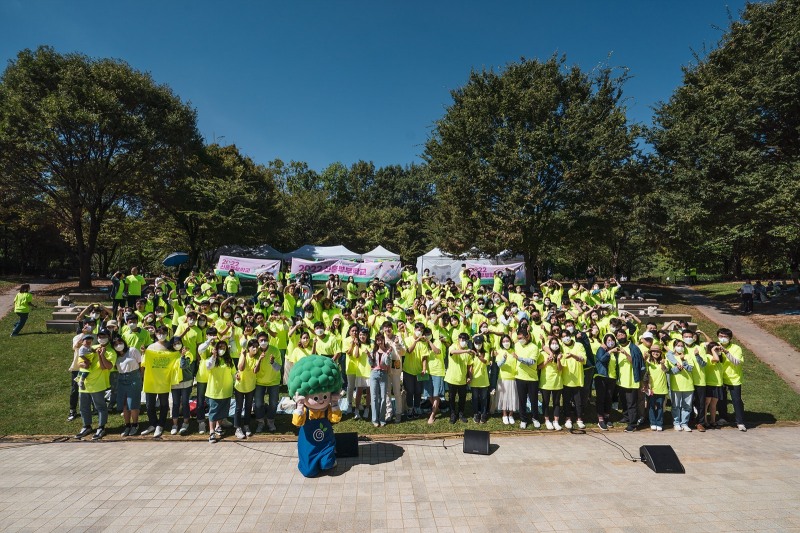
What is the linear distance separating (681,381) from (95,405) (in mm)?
10739

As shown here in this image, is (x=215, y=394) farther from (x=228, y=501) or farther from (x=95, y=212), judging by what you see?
(x=95, y=212)

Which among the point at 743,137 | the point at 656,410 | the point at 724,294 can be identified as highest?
the point at 743,137

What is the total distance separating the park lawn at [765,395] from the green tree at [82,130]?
25.9 m

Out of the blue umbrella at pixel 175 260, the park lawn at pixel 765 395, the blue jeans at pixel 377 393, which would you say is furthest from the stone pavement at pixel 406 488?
the blue umbrella at pixel 175 260

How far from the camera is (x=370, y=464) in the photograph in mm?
6461

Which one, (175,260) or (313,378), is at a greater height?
(175,260)

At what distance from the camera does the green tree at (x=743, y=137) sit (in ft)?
51.4

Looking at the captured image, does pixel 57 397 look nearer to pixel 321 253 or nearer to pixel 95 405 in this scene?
pixel 95 405

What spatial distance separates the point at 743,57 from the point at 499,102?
10.5 meters

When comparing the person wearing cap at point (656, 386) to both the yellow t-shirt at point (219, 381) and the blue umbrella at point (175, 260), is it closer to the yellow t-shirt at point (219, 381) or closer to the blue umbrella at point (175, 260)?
the yellow t-shirt at point (219, 381)

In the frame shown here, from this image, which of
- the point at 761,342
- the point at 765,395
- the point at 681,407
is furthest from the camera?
the point at 761,342

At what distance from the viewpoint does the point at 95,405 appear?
737 centimetres

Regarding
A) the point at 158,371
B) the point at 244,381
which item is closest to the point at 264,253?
the point at 158,371

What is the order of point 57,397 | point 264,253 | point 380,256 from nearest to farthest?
point 57,397 < point 380,256 < point 264,253
